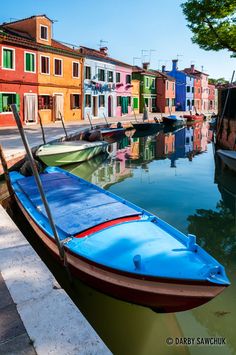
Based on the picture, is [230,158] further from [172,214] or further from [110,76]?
[110,76]

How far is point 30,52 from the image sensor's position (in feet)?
85.8

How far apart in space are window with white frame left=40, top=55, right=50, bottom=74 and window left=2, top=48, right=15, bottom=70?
3.26 metres

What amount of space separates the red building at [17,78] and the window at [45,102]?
0.79 metres

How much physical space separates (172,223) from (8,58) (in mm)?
20396

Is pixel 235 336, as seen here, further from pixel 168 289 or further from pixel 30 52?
pixel 30 52

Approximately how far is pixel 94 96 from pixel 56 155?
22.8 metres

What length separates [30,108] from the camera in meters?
26.5

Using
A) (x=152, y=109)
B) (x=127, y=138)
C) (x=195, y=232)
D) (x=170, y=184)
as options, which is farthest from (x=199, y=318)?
(x=152, y=109)

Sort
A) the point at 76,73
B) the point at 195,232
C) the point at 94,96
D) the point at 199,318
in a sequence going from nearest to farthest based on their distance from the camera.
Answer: the point at 199,318 → the point at 195,232 → the point at 76,73 → the point at 94,96

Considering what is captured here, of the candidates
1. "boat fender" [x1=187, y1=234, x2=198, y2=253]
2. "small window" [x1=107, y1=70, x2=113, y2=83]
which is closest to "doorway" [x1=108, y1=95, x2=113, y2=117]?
"small window" [x1=107, y1=70, x2=113, y2=83]

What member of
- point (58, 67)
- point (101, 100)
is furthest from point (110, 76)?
point (58, 67)

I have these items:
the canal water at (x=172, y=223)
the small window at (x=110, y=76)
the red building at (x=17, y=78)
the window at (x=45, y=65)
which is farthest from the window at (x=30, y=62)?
the small window at (x=110, y=76)

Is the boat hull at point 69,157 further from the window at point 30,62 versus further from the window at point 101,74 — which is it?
the window at point 101,74

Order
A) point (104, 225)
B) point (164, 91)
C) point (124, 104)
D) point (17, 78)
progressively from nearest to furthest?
point (104, 225), point (17, 78), point (124, 104), point (164, 91)
